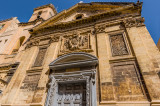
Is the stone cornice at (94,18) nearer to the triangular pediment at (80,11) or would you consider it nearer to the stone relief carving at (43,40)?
the triangular pediment at (80,11)

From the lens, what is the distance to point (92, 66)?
573cm

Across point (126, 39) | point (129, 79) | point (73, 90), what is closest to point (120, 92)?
point (129, 79)

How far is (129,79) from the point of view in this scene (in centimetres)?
477

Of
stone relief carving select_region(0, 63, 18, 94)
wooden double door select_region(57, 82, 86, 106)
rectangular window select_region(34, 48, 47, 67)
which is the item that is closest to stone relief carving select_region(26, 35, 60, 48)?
rectangular window select_region(34, 48, 47, 67)

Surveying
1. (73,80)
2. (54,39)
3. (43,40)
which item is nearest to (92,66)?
(73,80)

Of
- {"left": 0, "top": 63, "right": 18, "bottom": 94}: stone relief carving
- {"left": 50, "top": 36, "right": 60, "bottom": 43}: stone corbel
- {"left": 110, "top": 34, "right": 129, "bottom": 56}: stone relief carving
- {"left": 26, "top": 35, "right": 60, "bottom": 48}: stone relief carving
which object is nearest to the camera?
{"left": 110, "top": 34, "right": 129, "bottom": 56}: stone relief carving

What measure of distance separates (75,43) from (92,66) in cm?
250

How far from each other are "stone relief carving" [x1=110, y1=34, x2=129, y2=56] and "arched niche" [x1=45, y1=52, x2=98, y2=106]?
1.44 m

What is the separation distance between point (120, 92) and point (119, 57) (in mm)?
1958

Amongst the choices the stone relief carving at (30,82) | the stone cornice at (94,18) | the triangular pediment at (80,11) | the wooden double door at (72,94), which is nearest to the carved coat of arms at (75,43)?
the stone cornice at (94,18)

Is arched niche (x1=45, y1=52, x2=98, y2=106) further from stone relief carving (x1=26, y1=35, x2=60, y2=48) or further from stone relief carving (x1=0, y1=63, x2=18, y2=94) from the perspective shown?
stone relief carving (x1=0, y1=63, x2=18, y2=94)

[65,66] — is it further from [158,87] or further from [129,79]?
[158,87]

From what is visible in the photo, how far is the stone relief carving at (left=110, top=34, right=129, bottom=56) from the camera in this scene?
19.4 feet

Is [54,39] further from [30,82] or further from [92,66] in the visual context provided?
[92,66]
